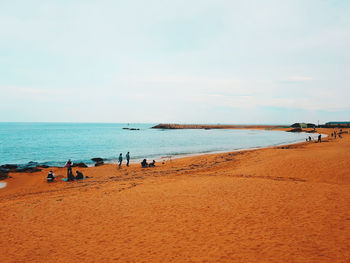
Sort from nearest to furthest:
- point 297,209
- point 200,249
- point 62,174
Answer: point 200,249 → point 297,209 → point 62,174

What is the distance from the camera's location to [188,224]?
A: 8.84 m

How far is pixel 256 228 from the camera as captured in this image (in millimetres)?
8219

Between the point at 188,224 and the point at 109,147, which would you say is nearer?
the point at 188,224

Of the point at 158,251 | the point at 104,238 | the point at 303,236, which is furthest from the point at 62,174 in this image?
the point at 303,236

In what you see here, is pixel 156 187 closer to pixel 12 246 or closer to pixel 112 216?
pixel 112 216

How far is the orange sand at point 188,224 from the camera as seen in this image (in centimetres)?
680

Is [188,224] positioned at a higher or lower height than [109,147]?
higher

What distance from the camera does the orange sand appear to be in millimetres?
6801

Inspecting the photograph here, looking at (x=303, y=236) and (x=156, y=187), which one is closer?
(x=303, y=236)

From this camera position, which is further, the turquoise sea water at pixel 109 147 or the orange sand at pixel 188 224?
the turquoise sea water at pixel 109 147

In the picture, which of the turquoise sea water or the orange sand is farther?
the turquoise sea water

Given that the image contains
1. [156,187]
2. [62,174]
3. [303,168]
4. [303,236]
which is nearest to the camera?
[303,236]

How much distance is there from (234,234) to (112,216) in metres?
5.69

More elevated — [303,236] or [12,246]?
[303,236]
